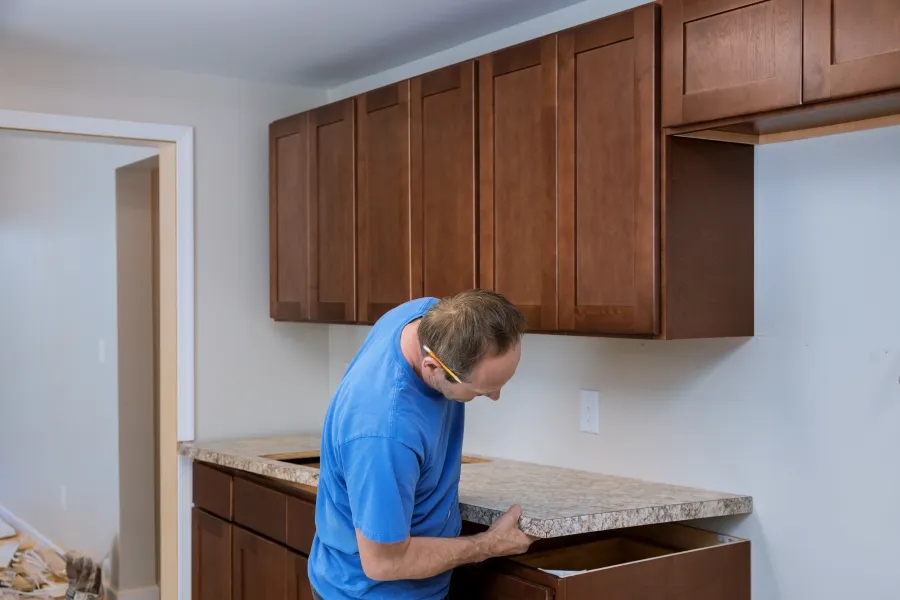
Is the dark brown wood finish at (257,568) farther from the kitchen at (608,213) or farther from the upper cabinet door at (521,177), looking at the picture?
the upper cabinet door at (521,177)

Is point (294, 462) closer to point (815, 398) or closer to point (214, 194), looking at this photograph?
point (214, 194)

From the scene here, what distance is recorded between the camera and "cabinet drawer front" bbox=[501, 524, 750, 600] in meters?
2.16

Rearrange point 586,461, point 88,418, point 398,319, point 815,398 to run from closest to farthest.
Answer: point 398,319
point 815,398
point 586,461
point 88,418

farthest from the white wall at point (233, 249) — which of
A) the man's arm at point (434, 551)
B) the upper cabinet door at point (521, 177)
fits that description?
the man's arm at point (434, 551)

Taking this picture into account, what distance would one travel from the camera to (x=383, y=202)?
324cm

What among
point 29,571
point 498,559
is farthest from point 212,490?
point 29,571

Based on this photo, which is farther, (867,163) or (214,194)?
(214,194)

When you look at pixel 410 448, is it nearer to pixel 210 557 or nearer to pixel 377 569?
pixel 377 569

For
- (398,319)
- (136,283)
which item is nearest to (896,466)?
(398,319)

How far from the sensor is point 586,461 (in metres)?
2.95

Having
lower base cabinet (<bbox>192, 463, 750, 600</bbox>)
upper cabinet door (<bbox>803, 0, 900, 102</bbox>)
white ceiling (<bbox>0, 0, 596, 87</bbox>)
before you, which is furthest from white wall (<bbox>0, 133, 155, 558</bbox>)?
upper cabinet door (<bbox>803, 0, 900, 102</bbox>)

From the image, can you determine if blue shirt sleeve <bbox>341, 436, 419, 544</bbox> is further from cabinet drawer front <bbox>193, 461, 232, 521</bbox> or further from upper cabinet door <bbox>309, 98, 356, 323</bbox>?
cabinet drawer front <bbox>193, 461, 232, 521</bbox>

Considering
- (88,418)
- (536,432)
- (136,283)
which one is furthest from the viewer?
(88,418)

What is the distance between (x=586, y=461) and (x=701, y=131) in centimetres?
115
